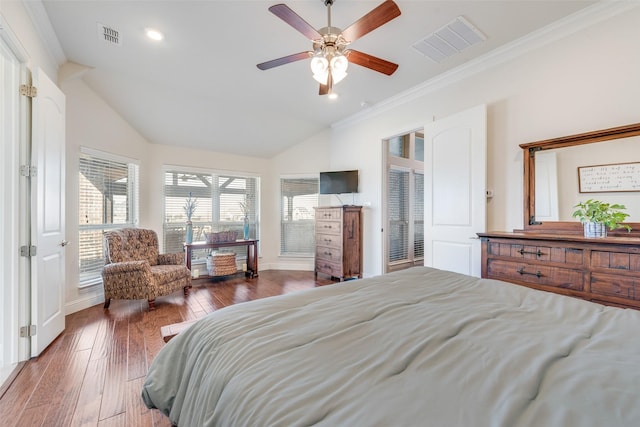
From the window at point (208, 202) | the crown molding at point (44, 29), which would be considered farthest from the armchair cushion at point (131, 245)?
the crown molding at point (44, 29)

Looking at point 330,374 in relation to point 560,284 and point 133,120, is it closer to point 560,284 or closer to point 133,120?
point 560,284

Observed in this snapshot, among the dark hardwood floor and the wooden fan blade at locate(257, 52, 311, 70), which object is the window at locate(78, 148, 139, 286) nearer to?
the dark hardwood floor

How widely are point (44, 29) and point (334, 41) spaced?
8.42ft

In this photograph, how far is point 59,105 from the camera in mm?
2465

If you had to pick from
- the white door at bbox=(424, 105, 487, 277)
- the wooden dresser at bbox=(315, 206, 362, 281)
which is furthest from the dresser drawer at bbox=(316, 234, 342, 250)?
the white door at bbox=(424, 105, 487, 277)

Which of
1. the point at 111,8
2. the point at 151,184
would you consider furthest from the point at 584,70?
the point at 151,184

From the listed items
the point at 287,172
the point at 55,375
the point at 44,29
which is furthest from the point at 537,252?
the point at 44,29

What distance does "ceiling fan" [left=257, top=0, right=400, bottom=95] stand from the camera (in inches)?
65.6

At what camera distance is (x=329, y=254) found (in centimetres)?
451

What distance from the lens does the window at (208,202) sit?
4.48 metres

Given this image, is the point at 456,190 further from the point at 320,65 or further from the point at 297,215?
the point at 297,215

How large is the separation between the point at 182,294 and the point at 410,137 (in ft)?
15.6

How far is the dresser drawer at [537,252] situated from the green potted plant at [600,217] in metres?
0.28

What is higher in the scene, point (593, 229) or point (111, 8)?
point (111, 8)
